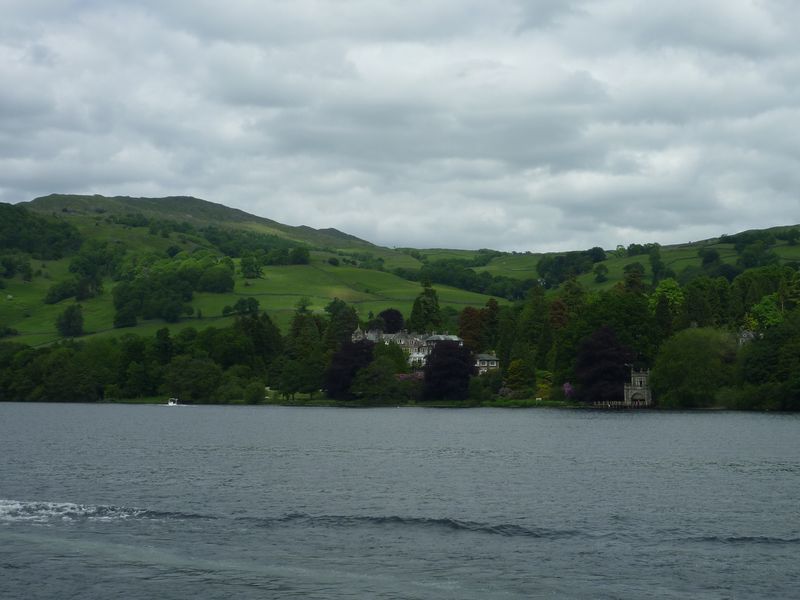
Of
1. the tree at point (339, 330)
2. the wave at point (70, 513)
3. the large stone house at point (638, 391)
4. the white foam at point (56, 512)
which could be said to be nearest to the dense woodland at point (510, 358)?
the tree at point (339, 330)

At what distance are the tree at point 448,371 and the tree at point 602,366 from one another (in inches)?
722

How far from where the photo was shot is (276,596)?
30.3 metres

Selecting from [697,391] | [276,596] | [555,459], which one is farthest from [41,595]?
[697,391]

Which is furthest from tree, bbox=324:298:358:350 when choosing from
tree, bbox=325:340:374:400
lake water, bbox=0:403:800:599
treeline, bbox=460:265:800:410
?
lake water, bbox=0:403:800:599

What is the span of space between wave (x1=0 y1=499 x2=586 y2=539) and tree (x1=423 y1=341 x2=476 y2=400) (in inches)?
3974

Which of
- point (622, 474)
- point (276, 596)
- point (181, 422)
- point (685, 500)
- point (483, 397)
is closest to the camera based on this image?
point (276, 596)

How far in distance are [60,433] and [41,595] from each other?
213 ft

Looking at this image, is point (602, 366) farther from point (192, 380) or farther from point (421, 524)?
point (421, 524)

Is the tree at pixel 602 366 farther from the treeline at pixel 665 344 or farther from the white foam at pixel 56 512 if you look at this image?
the white foam at pixel 56 512

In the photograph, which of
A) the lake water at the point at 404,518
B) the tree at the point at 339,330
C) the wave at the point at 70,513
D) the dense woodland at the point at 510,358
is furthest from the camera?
the tree at the point at 339,330

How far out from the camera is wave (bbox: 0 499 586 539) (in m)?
39.7

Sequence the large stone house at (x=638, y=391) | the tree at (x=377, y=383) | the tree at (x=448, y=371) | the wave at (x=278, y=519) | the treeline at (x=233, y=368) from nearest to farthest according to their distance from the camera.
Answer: the wave at (x=278, y=519) → the large stone house at (x=638, y=391) → the tree at (x=448, y=371) → the tree at (x=377, y=383) → the treeline at (x=233, y=368)

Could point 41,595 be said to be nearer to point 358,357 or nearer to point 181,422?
point 181,422

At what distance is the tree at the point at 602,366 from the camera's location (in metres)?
131
